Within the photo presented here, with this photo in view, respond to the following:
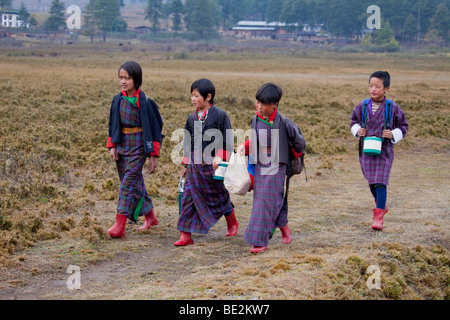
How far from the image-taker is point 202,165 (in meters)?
6.00

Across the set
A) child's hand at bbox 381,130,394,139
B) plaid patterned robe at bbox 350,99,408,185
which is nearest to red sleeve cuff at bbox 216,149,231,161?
plaid patterned robe at bbox 350,99,408,185

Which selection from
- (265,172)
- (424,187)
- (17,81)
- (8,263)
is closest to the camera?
(8,263)

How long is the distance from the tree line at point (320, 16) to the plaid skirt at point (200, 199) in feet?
247

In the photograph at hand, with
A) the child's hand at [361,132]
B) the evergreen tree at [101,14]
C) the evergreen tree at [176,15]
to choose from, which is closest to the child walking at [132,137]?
the child's hand at [361,132]

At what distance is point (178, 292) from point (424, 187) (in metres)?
6.33

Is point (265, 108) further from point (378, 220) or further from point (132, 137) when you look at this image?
point (378, 220)

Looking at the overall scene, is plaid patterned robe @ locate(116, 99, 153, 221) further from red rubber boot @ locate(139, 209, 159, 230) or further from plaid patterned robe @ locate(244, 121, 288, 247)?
plaid patterned robe @ locate(244, 121, 288, 247)

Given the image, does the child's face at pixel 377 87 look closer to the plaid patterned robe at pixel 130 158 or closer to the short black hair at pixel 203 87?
the short black hair at pixel 203 87

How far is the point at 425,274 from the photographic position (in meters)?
5.26

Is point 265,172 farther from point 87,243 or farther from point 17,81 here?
point 17,81

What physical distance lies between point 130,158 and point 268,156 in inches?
59.6

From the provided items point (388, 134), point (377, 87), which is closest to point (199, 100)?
point (377, 87)

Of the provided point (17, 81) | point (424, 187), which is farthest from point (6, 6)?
point (424, 187)
